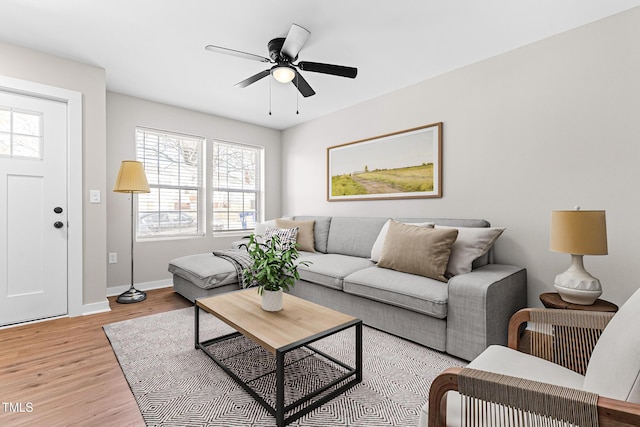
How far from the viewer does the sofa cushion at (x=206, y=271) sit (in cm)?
304

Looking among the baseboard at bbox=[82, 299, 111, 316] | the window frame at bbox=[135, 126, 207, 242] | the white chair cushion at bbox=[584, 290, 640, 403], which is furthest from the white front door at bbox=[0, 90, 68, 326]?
the white chair cushion at bbox=[584, 290, 640, 403]

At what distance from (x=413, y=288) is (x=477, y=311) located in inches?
17.4

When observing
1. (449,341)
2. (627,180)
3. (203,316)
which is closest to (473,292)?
(449,341)

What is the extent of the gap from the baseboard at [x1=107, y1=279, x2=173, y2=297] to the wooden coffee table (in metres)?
2.11

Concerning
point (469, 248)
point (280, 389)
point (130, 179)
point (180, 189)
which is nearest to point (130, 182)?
point (130, 179)

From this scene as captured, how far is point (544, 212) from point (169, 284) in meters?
4.29

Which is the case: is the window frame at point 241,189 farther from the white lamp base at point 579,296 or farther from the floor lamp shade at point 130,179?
the white lamp base at point 579,296

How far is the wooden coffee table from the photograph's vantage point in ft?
4.93

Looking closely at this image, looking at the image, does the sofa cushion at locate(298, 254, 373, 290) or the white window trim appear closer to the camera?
the sofa cushion at locate(298, 254, 373, 290)

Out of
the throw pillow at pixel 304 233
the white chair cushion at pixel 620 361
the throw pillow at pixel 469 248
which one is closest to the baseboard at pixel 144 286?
the throw pillow at pixel 304 233

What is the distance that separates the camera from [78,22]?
231cm

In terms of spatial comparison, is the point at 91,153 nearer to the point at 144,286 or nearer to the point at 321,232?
the point at 144,286

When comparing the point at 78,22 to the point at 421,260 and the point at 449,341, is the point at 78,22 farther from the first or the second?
the point at 449,341

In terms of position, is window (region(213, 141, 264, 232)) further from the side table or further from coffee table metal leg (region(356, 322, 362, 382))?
the side table
